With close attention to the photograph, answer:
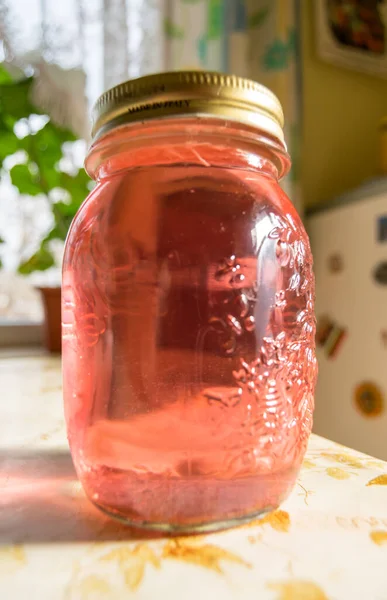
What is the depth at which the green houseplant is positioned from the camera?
1208 millimetres

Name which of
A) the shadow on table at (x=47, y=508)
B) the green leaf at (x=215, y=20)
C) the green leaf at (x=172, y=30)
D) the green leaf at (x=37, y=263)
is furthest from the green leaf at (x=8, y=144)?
the shadow on table at (x=47, y=508)

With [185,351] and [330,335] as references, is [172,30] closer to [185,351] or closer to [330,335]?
[330,335]

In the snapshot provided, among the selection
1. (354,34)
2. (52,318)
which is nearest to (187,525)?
(52,318)

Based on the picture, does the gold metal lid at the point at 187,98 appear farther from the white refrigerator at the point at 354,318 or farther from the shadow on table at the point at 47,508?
the white refrigerator at the point at 354,318

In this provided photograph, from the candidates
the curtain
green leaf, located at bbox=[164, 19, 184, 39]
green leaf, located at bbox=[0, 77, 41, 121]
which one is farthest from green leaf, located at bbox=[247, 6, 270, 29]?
green leaf, located at bbox=[0, 77, 41, 121]

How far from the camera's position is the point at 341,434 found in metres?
1.32

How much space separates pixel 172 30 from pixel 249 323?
1283mm

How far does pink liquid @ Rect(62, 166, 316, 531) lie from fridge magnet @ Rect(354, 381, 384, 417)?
38.1 inches

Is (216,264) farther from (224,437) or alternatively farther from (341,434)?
(341,434)

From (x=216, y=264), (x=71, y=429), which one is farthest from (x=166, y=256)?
(x=71, y=429)

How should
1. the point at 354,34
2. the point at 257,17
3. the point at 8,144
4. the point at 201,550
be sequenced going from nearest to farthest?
the point at 201,550 < the point at 8,144 < the point at 257,17 < the point at 354,34

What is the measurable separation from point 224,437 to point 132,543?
0.08m

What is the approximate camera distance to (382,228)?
120 cm

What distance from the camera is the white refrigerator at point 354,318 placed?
1201 mm
